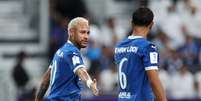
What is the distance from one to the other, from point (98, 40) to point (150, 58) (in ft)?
29.4

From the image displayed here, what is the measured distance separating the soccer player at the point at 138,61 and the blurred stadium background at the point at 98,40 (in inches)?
225

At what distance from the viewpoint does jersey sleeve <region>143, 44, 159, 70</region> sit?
10031 millimetres

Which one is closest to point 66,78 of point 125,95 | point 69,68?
point 69,68

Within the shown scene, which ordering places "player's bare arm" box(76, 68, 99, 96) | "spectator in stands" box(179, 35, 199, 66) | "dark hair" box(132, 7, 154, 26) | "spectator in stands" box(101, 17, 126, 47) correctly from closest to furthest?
1. "player's bare arm" box(76, 68, 99, 96)
2. "dark hair" box(132, 7, 154, 26)
3. "spectator in stands" box(179, 35, 199, 66)
4. "spectator in stands" box(101, 17, 126, 47)

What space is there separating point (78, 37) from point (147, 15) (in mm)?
922

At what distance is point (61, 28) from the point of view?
19391 mm

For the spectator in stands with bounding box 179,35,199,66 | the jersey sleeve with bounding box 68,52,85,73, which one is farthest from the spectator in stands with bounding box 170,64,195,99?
the jersey sleeve with bounding box 68,52,85,73

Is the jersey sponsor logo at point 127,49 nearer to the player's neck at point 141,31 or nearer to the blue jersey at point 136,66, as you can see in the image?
the blue jersey at point 136,66

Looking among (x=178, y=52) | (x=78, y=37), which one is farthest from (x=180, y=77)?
(x=78, y=37)

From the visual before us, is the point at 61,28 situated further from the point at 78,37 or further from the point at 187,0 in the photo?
the point at 78,37

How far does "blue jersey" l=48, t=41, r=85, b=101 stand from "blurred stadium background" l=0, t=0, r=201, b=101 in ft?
17.1

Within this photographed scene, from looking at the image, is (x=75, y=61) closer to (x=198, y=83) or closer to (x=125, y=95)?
(x=125, y=95)

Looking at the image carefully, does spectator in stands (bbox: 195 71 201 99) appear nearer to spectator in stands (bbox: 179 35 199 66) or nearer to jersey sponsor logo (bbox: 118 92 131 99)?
spectator in stands (bbox: 179 35 199 66)

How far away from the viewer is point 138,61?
10180mm
